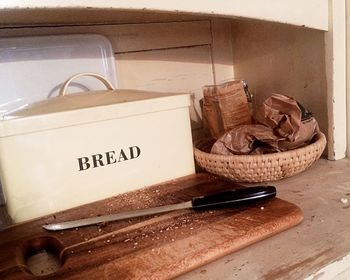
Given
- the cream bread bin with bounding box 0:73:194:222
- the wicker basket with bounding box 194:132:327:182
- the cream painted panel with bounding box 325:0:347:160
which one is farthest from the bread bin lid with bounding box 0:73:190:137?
the cream painted panel with bounding box 325:0:347:160

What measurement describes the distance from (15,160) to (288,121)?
15.4 inches

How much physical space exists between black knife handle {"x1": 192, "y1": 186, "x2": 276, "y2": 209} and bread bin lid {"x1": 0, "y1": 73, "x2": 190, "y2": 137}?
0.16 metres

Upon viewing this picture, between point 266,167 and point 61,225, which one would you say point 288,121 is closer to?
point 266,167

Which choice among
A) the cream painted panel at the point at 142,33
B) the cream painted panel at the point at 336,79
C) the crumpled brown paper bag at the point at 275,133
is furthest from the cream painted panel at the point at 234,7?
the cream painted panel at the point at 142,33

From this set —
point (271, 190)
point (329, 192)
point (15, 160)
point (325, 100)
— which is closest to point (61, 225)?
point (15, 160)

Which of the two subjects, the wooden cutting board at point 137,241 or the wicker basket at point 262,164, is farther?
the wicker basket at point 262,164

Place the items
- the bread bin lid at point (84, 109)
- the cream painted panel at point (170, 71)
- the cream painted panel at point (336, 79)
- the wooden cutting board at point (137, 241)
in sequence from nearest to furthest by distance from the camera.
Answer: the wooden cutting board at point (137, 241)
the bread bin lid at point (84, 109)
the cream painted panel at point (336, 79)
the cream painted panel at point (170, 71)

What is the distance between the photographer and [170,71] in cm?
76

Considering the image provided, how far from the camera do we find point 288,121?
0.55m

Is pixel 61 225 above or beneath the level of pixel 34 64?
beneath

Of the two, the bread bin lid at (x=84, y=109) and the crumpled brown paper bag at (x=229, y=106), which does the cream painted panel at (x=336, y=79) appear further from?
the bread bin lid at (x=84, y=109)

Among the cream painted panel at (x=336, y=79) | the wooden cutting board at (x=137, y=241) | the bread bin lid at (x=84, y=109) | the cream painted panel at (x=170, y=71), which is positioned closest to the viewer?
the wooden cutting board at (x=137, y=241)

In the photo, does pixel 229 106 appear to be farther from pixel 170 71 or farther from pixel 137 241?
pixel 137 241

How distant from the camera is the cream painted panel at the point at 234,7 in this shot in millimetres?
406
